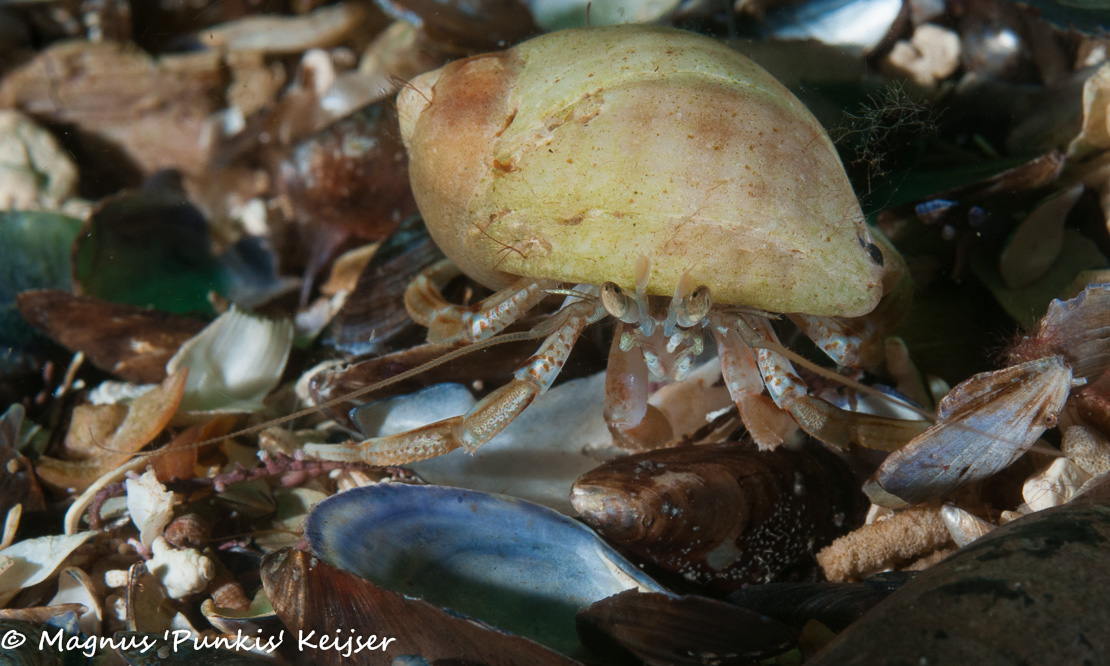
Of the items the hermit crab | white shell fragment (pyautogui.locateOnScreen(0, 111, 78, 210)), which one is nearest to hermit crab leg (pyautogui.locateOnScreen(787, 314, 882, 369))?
the hermit crab

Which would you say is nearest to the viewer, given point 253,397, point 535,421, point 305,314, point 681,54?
point 681,54

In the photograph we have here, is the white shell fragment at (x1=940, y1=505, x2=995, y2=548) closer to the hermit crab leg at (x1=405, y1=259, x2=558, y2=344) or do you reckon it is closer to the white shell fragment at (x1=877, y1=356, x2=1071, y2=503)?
the white shell fragment at (x1=877, y1=356, x2=1071, y2=503)

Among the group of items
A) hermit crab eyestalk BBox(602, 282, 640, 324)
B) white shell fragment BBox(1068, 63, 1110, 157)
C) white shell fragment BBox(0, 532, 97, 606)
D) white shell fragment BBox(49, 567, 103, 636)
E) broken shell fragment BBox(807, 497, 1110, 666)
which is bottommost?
white shell fragment BBox(49, 567, 103, 636)

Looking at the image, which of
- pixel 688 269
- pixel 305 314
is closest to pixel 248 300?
pixel 305 314

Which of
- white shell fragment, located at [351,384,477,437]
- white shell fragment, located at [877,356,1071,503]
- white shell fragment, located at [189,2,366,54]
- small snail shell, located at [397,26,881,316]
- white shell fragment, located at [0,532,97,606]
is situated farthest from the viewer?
white shell fragment, located at [189,2,366,54]

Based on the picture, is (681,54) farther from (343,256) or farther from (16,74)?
(16,74)

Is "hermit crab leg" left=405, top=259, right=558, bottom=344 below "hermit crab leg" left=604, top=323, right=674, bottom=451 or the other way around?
the other way around

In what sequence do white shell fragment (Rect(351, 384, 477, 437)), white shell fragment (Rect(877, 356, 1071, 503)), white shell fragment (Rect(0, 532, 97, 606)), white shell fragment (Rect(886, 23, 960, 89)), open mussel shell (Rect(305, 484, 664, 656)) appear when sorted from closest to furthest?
white shell fragment (Rect(877, 356, 1071, 503)) < open mussel shell (Rect(305, 484, 664, 656)) < white shell fragment (Rect(0, 532, 97, 606)) < white shell fragment (Rect(351, 384, 477, 437)) < white shell fragment (Rect(886, 23, 960, 89))
